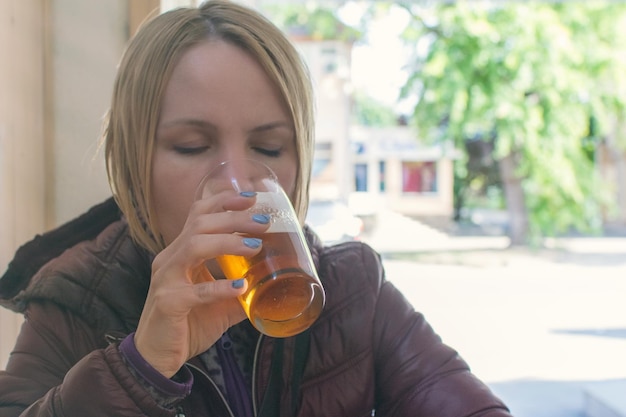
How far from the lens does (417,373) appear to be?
0.95 meters

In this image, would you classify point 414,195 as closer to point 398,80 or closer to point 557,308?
point 398,80

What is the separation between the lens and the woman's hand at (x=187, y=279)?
640mm

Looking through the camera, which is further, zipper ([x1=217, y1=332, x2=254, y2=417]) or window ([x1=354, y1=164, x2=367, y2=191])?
window ([x1=354, y1=164, x2=367, y2=191])

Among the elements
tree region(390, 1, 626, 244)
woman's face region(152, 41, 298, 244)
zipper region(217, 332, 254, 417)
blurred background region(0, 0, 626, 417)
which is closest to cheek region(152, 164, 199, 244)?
woman's face region(152, 41, 298, 244)

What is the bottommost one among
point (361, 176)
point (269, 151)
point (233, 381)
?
point (361, 176)

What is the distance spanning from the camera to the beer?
656 millimetres

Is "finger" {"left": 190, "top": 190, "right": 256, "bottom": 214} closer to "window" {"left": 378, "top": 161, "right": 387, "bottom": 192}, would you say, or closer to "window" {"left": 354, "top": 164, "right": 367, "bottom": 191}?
"window" {"left": 354, "top": 164, "right": 367, "bottom": 191}

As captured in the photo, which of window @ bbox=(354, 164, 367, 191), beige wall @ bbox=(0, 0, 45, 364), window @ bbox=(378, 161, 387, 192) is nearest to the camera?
beige wall @ bbox=(0, 0, 45, 364)

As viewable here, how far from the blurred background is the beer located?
454 mm

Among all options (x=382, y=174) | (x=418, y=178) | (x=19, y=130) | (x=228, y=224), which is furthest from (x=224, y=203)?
(x=418, y=178)

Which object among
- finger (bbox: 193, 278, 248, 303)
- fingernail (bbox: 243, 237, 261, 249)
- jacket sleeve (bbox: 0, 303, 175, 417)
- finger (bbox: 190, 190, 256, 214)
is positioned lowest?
jacket sleeve (bbox: 0, 303, 175, 417)

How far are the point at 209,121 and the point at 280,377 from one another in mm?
409

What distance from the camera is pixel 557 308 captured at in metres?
4.13

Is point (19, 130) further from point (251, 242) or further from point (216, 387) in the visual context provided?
point (251, 242)
